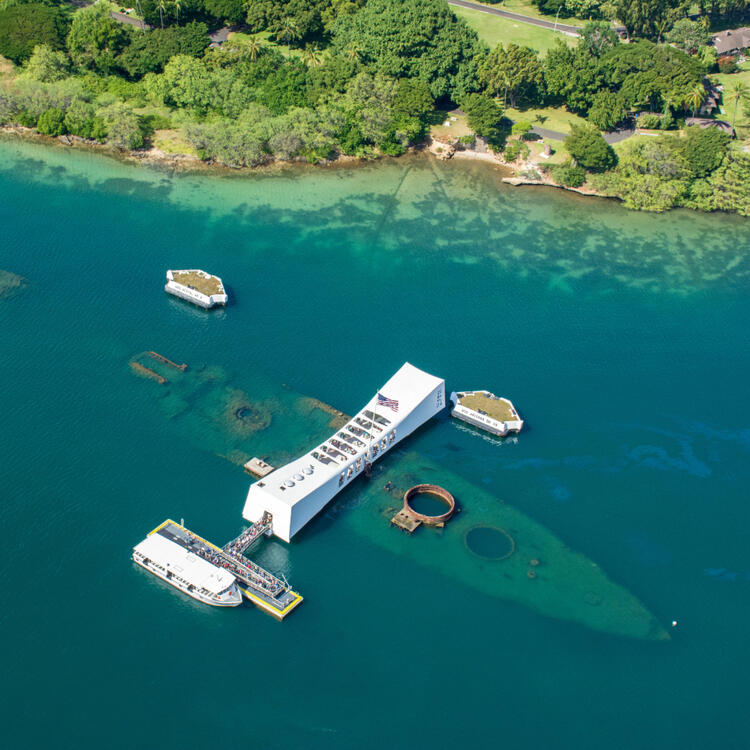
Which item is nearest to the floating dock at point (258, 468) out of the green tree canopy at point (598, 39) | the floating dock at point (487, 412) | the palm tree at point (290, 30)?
the floating dock at point (487, 412)

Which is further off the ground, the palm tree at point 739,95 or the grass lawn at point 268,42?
the palm tree at point 739,95

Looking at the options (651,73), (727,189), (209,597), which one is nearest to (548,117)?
(651,73)

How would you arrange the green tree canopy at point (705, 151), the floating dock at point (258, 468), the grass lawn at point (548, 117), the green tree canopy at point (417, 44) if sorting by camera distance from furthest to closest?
the grass lawn at point (548, 117) → the green tree canopy at point (417, 44) → the green tree canopy at point (705, 151) → the floating dock at point (258, 468)

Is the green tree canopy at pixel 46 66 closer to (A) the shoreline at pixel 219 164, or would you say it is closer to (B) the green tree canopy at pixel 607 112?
(A) the shoreline at pixel 219 164

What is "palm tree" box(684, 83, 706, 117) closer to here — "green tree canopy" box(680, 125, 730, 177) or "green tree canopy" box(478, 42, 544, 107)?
"green tree canopy" box(680, 125, 730, 177)

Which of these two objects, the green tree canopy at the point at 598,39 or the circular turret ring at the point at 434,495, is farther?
the green tree canopy at the point at 598,39

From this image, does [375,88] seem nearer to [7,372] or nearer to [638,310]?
[638,310]

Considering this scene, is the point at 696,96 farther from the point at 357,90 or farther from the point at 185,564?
the point at 185,564
